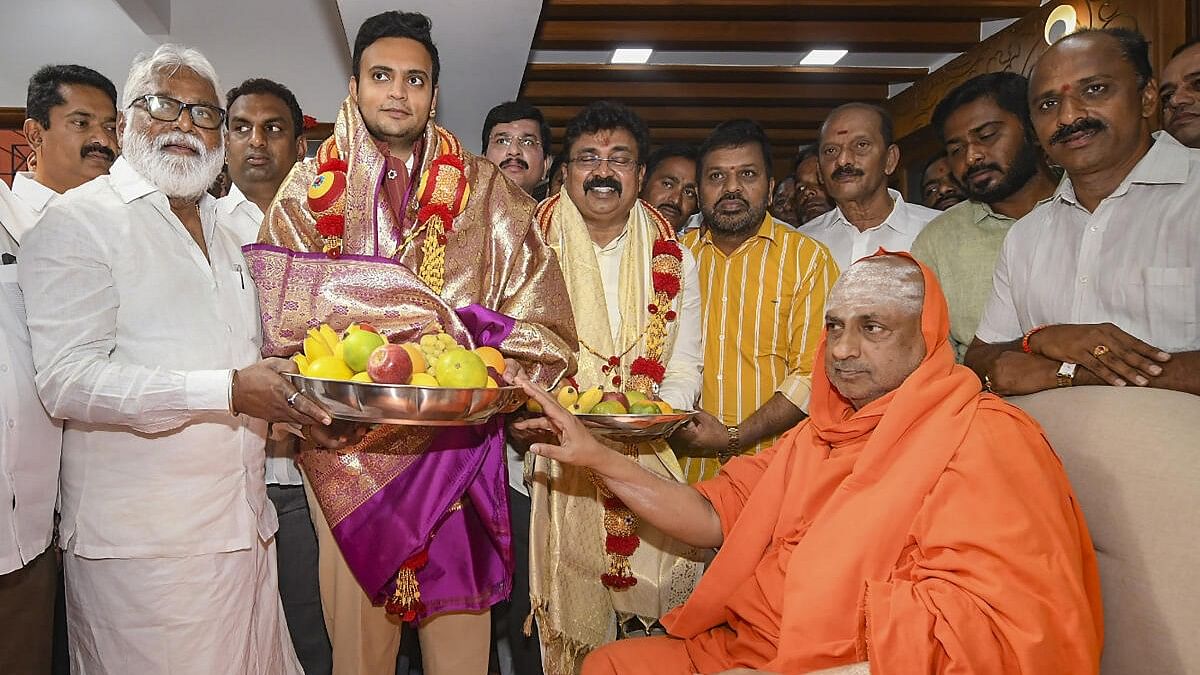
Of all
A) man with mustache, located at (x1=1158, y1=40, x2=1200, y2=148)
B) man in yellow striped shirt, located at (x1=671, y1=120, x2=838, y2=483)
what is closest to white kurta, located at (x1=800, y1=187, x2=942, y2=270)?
man in yellow striped shirt, located at (x1=671, y1=120, x2=838, y2=483)

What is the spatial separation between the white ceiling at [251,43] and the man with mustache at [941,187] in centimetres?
334

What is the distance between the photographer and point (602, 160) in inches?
141

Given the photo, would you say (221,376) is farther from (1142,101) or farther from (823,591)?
(1142,101)

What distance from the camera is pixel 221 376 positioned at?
2.40 meters

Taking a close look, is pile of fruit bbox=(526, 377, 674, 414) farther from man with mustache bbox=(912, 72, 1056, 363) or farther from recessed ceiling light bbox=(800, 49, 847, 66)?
recessed ceiling light bbox=(800, 49, 847, 66)

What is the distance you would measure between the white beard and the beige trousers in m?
1.03

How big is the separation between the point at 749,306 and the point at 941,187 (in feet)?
7.21

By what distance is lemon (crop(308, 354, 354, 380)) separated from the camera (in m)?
2.24

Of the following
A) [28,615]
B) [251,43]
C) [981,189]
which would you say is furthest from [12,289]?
[251,43]

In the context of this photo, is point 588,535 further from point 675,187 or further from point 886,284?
point 675,187

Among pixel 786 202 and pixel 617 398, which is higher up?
pixel 786 202

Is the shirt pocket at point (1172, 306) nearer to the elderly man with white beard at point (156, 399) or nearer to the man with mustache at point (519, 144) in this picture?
the elderly man with white beard at point (156, 399)

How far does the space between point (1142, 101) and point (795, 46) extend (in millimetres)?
5747

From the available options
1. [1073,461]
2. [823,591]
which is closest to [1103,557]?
[1073,461]
